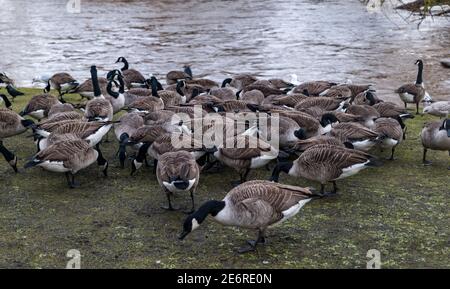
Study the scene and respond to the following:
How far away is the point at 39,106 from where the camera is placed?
37.3 feet

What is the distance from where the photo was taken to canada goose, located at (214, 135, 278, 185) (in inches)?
322

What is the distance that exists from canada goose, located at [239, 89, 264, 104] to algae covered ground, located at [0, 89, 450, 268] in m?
2.97

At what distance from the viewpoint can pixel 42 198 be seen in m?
8.11

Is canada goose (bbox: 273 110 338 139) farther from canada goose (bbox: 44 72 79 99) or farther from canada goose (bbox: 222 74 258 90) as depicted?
canada goose (bbox: 44 72 79 99)

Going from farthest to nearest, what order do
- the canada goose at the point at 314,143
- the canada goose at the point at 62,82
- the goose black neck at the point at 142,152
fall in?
1. the canada goose at the point at 62,82
2. the goose black neck at the point at 142,152
3. the canada goose at the point at 314,143

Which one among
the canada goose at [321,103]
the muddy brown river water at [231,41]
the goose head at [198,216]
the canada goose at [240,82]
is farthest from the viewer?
the muddy brown river water at [231,41]

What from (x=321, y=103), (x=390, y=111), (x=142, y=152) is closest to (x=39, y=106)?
(x=142, y=152)

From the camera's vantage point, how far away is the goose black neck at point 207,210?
20.8 feet

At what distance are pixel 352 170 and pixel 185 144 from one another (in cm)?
248

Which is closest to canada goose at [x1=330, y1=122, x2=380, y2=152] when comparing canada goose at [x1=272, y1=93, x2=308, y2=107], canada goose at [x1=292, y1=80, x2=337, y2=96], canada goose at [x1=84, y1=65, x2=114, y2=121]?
canada goose at [x1=272, y1=93, x2=308, y2=107]

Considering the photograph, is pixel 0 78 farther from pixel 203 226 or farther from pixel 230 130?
pixel 203 226

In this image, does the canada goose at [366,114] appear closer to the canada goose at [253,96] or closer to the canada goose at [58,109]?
the canada goose at [253,96]

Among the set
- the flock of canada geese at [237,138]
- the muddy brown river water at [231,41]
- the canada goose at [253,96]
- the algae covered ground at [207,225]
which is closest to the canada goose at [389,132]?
the flock of canada geese at [237,138]

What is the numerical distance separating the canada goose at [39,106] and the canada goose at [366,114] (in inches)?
235
